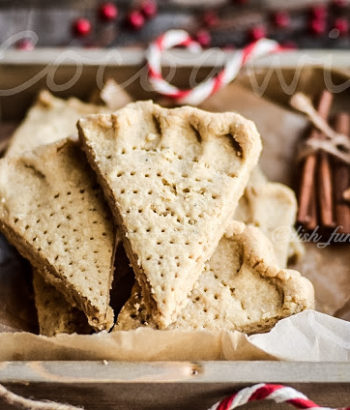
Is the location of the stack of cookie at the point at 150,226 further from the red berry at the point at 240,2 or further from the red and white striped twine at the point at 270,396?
the red berry at the point at 240,2

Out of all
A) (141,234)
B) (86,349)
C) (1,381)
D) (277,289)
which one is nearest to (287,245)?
(277,289)

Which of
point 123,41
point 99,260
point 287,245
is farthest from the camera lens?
point 123,41

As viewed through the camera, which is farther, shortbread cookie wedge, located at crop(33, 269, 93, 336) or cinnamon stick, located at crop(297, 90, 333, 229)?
cinnamon stick, located at crop(297, 90, 333, 229)

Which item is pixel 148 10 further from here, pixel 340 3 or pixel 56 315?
pixel 56 315

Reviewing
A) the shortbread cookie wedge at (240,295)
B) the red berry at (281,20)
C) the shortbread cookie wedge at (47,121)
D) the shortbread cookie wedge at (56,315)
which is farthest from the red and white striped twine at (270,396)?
the red berry at (281,20)

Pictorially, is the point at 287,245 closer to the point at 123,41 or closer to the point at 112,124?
the point at 112,124

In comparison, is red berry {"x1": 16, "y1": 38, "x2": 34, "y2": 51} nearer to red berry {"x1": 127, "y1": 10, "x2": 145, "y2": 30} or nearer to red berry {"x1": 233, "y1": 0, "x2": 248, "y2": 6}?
red berry {"x1": 127, "y1": 10, "x2": 145, "y2": 30}

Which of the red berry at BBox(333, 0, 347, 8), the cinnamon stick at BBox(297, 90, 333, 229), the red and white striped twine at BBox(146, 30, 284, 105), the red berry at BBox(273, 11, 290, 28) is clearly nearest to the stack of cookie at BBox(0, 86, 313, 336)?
the cinnamon stick at BBox(297, 90, 333, 229)

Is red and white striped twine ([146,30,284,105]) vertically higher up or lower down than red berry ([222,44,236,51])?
higher up
